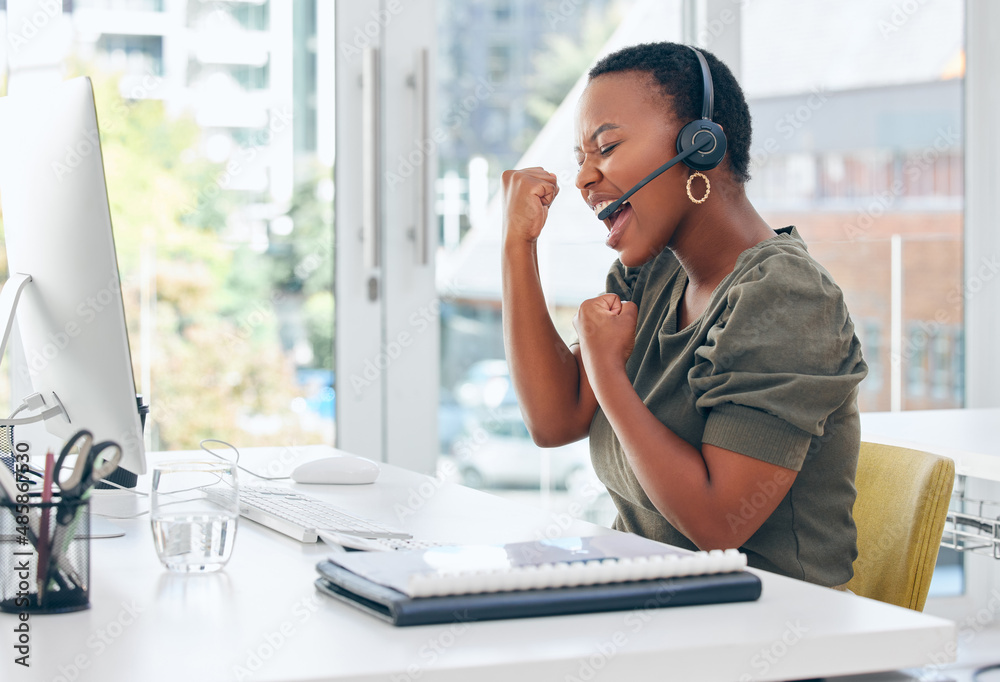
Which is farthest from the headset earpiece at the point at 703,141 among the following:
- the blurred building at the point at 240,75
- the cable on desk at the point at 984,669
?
the cable on desk at the point at 984,669

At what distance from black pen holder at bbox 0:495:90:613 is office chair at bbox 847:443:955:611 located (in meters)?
0.84

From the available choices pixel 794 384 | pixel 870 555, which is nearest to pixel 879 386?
pixel 870 555

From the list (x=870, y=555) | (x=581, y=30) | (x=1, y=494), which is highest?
(x=581, y=30)

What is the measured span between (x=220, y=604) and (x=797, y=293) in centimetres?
67

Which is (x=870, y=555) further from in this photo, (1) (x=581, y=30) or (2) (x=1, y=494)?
(1) (x=581, y=30)

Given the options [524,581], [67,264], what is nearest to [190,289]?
[67,264]

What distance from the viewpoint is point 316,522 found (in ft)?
3.31

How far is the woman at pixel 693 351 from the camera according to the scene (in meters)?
1.03

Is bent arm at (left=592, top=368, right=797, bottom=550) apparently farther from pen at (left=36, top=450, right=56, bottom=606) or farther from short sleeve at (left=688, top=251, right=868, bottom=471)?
pen at (left=36, top=450, right=56, bottom=606)

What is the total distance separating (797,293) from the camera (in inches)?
42.6

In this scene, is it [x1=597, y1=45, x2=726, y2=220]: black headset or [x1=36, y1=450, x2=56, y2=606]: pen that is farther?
[x1=597, y1=45, x2=726, y2=220]: black headset

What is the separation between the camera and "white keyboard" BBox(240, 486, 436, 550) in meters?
0.93

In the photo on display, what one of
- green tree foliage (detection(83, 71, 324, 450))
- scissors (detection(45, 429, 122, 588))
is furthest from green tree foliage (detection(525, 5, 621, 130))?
scissors (detection(45, 429, 122, 588))

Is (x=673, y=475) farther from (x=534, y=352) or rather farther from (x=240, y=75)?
(x=240, y=75)
